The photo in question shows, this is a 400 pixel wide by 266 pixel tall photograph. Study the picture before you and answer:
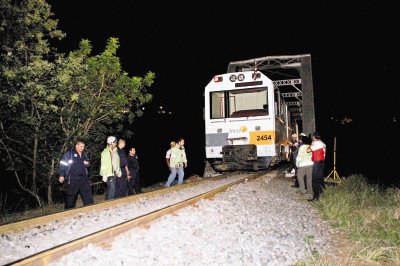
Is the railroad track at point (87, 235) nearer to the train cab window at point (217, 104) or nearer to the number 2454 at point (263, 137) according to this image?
the number 2454 at point (263, 137)

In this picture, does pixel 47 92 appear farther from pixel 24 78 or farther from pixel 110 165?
pixel 110 165

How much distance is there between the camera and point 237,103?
12711 millimetres

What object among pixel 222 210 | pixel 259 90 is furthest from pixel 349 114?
pixel 222 210

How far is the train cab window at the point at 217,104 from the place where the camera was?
12609 millimetres

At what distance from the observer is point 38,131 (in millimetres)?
9680

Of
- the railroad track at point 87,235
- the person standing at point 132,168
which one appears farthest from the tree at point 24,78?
the railroad track at point 87,235

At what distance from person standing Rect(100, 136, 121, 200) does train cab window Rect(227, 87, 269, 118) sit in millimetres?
5462

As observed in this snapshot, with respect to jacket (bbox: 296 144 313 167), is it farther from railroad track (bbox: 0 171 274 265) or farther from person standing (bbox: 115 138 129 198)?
person standing (bbox: 115 138 129 198)

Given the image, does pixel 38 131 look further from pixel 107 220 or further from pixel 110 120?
pixel 107 220

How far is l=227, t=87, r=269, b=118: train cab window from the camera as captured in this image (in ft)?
40.1

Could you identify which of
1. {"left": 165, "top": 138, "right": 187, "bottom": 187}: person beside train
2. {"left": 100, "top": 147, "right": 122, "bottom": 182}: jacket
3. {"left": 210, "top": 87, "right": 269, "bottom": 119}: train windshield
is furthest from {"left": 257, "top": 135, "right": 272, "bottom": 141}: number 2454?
{"left": 100, "top": 147, "right": 122, "bottom": 182}: jacket

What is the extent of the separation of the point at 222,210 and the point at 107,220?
211 cm

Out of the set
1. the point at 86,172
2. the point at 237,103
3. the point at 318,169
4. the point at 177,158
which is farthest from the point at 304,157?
the point at 86,172

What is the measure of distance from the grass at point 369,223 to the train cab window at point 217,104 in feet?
16.1
